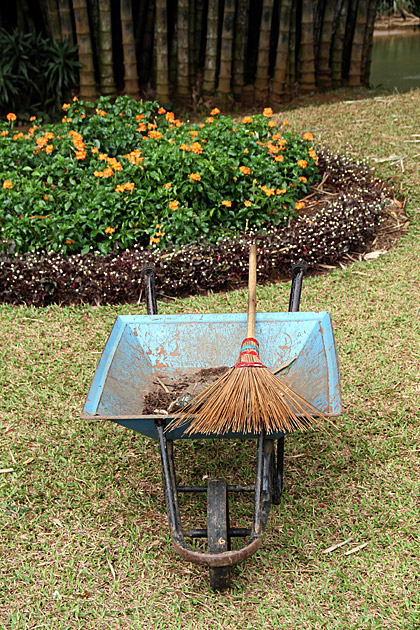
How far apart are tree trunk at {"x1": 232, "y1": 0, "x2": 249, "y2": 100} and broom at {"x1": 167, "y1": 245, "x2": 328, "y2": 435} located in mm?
6004

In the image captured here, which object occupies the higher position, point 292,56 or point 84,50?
point 84,50

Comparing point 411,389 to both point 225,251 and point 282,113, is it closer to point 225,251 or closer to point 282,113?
point 225,251

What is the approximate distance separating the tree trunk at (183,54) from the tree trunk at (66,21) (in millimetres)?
1179

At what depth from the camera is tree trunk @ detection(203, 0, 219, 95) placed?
Answer: 6.94 metres

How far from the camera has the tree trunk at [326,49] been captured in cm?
729

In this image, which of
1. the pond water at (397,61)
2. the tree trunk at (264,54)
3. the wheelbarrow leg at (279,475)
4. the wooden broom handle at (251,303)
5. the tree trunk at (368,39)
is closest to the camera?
the wooden broom handle at (251,303)

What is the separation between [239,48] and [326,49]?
107 centimetres

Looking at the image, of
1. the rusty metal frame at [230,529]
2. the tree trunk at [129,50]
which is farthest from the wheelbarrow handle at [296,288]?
the tree trunk at [129,50]

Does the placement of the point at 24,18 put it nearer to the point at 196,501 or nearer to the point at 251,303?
the point at 251,303

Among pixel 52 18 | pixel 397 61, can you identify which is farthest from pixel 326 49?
pixel 397 61

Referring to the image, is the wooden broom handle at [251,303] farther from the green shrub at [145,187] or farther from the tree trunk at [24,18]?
the tree trunk at [24,18]

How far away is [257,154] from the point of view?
15.9 ft

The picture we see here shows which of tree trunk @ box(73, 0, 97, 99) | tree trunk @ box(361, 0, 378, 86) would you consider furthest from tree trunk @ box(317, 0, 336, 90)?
tree trunk @ box(73, 0, 97, 99)

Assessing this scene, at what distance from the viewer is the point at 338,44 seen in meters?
7.56
